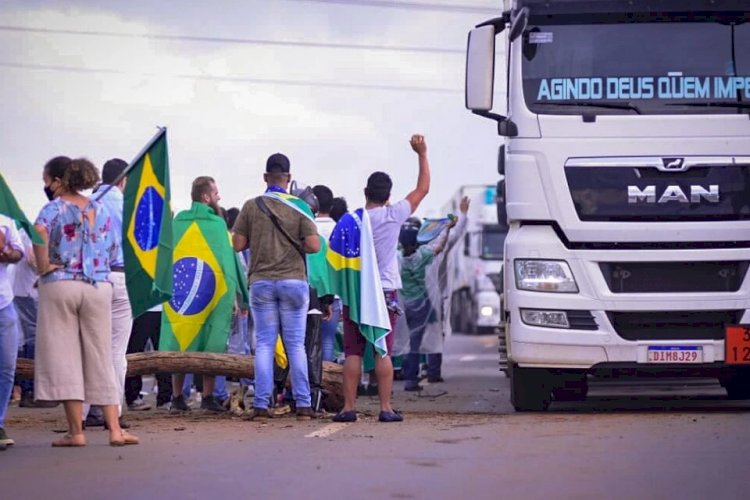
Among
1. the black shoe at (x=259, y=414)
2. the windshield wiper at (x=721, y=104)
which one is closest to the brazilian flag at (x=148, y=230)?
the black shoe at (x=259, y=414)

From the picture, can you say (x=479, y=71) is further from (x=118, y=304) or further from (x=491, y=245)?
(x=491, y=245)

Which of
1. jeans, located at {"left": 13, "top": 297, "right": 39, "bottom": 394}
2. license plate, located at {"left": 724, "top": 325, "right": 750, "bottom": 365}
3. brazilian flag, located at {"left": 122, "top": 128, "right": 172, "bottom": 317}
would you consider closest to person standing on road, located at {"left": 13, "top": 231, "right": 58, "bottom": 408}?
jeans, located at {"left": 13, "top": 297, "right": 39, "bottom": 394}

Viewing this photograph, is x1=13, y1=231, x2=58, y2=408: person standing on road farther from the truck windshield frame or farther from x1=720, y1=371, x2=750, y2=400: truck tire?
the truck windshield frame

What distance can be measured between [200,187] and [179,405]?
1895mm

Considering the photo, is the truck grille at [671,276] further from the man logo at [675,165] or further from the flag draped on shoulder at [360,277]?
the flag draped on shoulder at [360,277]

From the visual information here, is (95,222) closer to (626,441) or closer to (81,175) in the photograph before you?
(81,175)

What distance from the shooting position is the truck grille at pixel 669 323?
12.9 m

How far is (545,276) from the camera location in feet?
42.5

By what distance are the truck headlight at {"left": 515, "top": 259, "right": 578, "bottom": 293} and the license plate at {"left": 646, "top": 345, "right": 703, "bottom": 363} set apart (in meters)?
0.77

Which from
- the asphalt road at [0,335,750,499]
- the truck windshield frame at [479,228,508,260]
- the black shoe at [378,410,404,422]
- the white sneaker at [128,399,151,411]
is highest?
the truck windshield frame at [479,228,508,260]

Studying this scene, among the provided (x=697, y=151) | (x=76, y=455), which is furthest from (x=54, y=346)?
(x=697, y=151)

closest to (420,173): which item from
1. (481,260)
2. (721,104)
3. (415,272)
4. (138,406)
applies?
(721,104)

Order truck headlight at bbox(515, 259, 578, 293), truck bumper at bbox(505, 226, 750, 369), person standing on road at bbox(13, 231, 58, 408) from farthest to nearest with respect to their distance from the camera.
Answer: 1. person standing on road at bbox(13, 231, 58, 408)
2. truck headlight at bbox(515, 259, 578, 293)
3. truck bumper at bbox(505, 226, 750, 369)

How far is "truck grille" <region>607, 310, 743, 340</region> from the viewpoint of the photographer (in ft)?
42.2
